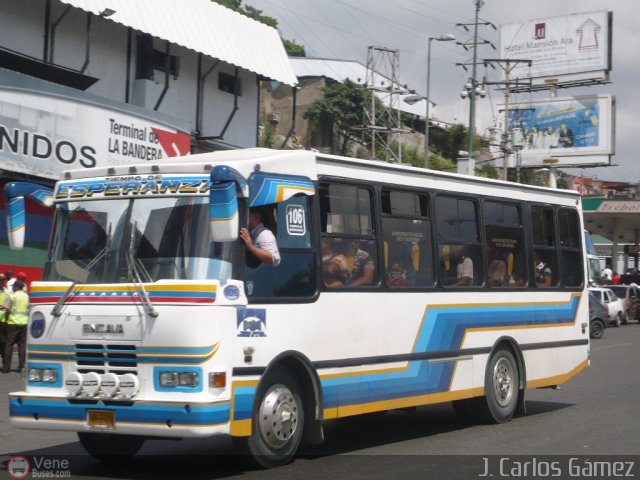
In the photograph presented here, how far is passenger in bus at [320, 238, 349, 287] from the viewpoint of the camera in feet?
32.4

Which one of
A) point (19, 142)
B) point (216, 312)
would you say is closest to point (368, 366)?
point (216, 312)

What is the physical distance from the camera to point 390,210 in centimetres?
1105

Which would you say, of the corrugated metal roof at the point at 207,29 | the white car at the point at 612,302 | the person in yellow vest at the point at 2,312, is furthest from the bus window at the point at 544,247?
the white car at the point at 612,302

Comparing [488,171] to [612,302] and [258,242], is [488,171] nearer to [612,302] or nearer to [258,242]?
[612,302]

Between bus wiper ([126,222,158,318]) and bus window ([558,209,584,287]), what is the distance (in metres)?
7.26

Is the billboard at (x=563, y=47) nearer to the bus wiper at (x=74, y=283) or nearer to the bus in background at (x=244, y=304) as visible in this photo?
the bus in background at (x=244, y=304)

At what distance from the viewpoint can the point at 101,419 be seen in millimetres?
8578

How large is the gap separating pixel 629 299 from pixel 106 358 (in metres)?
35.9

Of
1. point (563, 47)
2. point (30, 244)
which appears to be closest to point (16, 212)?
point (30, 244)

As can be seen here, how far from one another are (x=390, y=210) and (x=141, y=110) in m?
15.7

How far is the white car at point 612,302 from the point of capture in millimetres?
38062

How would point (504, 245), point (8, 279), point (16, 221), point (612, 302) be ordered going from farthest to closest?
1. point (612, 302)
2. point (8, 279)
3. point (504, 245)
4. point (16, 221)

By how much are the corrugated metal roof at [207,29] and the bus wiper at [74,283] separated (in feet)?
52.8

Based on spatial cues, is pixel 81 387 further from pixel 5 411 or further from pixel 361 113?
pixel 361 113
